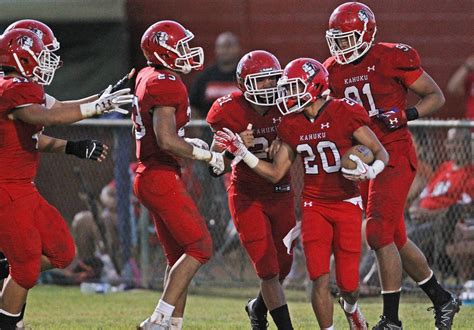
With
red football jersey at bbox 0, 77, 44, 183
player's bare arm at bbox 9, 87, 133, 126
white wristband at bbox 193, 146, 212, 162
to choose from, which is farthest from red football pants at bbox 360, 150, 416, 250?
red football jersey at bbox 0, 77, 44, 183

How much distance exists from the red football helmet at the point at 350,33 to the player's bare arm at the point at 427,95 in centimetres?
41

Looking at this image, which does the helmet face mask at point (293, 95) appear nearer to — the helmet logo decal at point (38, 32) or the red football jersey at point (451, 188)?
the helmet logo decal at point (38, 32)

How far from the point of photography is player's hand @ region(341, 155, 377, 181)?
7.42m

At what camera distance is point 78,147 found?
812 centimetres

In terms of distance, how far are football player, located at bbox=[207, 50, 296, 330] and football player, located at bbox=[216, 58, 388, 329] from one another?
0.94ft

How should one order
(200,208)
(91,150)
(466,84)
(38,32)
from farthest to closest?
(466,84) → (200,208) → (38,32) → (91,150)

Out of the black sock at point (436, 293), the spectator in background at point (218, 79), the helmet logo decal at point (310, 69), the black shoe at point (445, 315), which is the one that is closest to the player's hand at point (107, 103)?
the helmet logo decal at point (310, 69)

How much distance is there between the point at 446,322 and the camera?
8.39 metres

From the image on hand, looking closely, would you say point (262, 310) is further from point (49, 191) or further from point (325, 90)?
point (49, 191)

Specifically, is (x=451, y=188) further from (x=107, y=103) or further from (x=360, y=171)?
(x=107, y=103)

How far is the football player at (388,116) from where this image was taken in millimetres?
8117

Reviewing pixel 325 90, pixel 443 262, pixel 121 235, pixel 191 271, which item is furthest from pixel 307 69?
pixel 121 235

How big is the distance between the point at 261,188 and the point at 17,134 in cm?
158

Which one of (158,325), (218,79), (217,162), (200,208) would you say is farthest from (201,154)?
(218,79)
